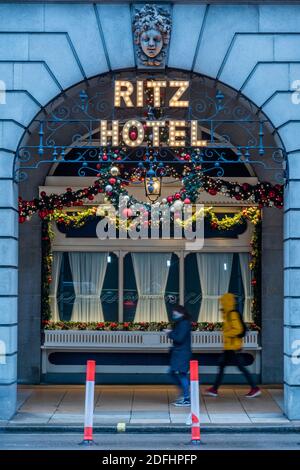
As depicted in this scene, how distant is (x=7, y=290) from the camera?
13.8 m

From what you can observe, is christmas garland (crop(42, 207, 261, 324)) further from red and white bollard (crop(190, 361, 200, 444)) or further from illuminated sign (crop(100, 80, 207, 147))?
red and white bollard (crop(190, 361, 200, 444))

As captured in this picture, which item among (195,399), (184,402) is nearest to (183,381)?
(184,402)

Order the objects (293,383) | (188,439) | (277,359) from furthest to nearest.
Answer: (277,359), (293,383), (188,439)

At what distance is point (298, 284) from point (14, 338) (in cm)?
485

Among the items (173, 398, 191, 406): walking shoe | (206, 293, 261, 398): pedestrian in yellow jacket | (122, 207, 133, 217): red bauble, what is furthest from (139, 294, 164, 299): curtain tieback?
(173, 398, 191, 406): walking shoe

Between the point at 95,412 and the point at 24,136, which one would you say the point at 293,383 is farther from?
the point at 24,136

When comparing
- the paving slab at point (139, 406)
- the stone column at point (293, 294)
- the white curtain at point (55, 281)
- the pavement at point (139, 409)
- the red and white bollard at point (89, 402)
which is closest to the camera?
the red and white bollard at point (89, 402)

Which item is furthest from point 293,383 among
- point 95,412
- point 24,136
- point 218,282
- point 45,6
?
point 45,6

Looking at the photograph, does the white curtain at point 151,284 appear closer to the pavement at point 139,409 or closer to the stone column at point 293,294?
the pavement at point 139,409

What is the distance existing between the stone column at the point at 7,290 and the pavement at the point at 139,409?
0.47 m

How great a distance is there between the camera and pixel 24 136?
14180 millimetres

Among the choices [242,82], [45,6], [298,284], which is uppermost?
[45,6]

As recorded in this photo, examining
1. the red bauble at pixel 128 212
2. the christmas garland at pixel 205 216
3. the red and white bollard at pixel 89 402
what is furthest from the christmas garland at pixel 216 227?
the red and white bollard at pixel 89 402

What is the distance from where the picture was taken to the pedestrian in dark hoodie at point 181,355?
47.9 ft
